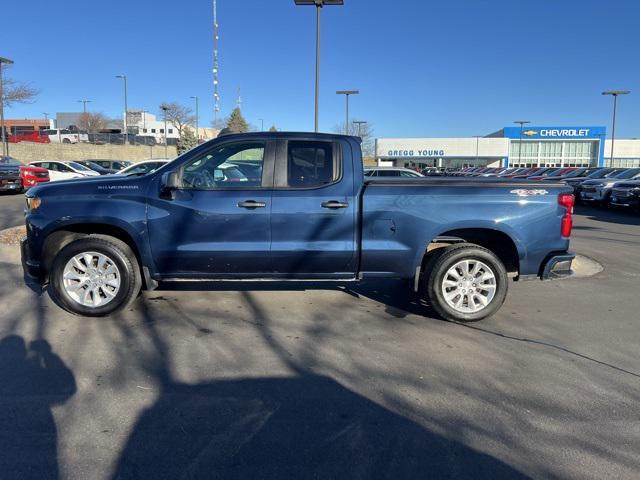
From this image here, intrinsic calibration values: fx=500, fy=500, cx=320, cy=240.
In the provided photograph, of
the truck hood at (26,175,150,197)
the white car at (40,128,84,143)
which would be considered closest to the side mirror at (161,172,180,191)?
the truck hood at (26,175,150,197)

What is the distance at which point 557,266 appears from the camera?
523 centimetres

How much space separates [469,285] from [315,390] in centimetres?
233

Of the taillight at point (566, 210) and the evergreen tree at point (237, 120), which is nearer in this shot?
the taillight at point (566, 210)

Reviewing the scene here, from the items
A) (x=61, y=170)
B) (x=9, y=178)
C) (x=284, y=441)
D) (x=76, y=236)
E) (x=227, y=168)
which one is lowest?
(x=284, y=441)

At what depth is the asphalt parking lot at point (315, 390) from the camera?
9.36 feet

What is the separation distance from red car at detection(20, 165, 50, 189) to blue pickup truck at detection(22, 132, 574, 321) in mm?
19933

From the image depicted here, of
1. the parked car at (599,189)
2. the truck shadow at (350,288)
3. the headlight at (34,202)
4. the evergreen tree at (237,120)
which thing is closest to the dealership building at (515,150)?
the evergreen tree at (237,120)

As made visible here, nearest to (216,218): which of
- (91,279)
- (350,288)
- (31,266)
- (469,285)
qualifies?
(91,279)

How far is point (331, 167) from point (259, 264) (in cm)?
125

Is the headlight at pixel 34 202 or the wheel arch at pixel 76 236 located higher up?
the headlight at pixel 34 202

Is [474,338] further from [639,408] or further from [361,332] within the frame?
[639,408]

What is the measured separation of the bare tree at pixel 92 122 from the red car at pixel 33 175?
70250mm

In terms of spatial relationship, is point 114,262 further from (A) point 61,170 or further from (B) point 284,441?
(A) point 61,170

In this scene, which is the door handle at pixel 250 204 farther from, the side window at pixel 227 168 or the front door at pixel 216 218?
the side window at pixel 227 168
